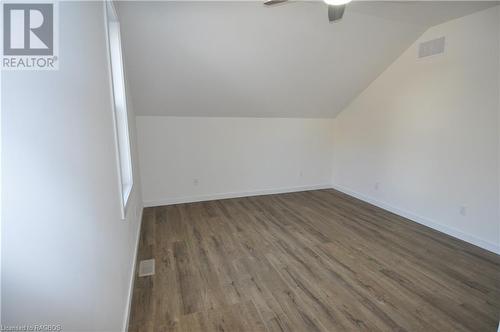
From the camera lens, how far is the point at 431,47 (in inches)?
120

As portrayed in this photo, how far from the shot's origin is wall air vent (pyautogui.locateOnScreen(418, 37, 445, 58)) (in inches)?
116

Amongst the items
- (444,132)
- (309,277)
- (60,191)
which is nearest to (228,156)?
(309,277)

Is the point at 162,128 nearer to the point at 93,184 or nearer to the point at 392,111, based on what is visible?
the point at 93,184

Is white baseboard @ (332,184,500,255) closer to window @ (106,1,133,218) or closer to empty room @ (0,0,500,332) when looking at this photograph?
empty room @ (0,0,500,332)

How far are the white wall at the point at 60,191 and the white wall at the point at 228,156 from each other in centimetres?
263

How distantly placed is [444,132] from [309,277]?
2539 mm

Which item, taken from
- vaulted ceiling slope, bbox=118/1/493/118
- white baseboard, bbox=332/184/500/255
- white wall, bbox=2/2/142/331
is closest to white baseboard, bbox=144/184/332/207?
white baseboard, bbox=332/184/500/255

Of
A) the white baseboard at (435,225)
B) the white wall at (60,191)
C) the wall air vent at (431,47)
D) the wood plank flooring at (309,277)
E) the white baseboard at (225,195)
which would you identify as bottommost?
the wood plank flooring at (309,277)

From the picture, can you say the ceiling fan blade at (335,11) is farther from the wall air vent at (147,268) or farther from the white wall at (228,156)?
the wall air vent at (147,268)

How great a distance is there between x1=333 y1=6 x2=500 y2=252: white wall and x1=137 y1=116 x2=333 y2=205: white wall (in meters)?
A: 1.11

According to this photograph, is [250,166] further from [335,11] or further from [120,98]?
[335,11]

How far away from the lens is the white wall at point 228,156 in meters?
3.87

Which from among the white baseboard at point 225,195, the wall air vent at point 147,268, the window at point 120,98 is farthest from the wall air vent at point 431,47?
the wall air vent at point 147,268

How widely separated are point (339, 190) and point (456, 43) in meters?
2.96
